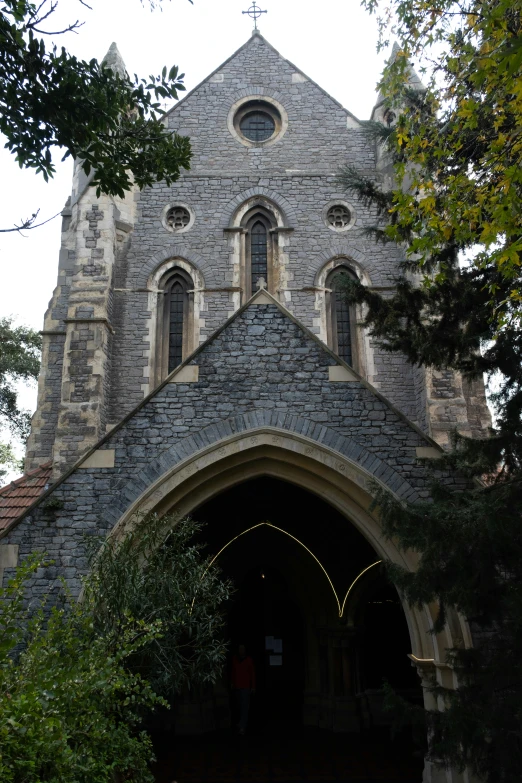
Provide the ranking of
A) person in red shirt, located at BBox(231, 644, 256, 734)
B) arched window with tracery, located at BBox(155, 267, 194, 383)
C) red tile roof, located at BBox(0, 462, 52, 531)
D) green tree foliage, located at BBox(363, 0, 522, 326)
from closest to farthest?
green tree foliage, located at BBox(363, 0, 522, 326), red tile roof, located at BBox(0, 462, 52, 531), person in red shirt, located at BBox(231, 644, 256, 734), arched window with tracery, located at BBox(155, 267, 194, 383)

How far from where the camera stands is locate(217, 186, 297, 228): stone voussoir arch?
12891 mm

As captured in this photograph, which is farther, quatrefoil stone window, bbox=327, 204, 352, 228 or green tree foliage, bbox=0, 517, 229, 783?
quatrefoil stone window, bbox=327, 204, 352, 228

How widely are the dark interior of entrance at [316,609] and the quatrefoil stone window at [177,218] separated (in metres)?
5.36

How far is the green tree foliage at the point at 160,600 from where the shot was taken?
6141 mm

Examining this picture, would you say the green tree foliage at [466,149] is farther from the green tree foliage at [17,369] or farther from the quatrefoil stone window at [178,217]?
the green tree foliage at [17,369]

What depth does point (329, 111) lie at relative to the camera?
45.7 feet

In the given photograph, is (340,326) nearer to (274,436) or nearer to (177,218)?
(177,218)

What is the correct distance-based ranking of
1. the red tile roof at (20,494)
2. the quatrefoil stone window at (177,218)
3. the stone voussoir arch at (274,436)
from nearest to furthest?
the stone voussoir arch at (274,436) → the red tile roof at (20,494) → the quatrefoil stone window at (177,218)

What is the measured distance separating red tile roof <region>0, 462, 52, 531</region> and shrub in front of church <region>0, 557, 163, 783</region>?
344 centimetres

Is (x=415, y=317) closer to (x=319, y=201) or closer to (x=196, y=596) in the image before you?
(x=196, y=596)

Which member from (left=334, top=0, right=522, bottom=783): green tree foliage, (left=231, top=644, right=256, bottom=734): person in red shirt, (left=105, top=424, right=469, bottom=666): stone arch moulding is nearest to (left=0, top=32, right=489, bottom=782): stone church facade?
(left=105, top=424, right=469, bottom=666): stone arch moulding

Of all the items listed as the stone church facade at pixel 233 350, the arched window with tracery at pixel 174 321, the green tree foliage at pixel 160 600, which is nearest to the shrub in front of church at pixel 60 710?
the green tree foliage at pixel 160 600

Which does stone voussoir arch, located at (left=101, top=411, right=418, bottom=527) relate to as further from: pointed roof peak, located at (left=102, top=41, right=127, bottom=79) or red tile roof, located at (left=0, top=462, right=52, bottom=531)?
pointed roof peak, located at (left=102, top=41, right=127, bottom=79)

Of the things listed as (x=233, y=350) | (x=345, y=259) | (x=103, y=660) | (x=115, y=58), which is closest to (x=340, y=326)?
(x=345, y=259)
